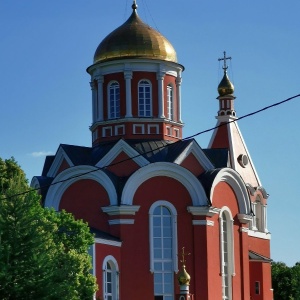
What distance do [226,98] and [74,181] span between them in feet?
45.6

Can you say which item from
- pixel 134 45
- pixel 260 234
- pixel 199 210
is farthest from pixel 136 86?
pixel 260 234

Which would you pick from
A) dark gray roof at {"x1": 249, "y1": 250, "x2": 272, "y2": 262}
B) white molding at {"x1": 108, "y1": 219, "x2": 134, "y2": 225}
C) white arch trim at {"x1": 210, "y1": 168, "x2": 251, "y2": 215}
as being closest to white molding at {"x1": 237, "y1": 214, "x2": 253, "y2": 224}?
white arch trim at {"x1": 210, "y1": 168, "x2": 251, "y2": 215}

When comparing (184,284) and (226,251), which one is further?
(226,251)

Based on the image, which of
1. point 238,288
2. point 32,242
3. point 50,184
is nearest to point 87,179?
point 50,184

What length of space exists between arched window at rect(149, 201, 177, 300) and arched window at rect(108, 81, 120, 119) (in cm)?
427

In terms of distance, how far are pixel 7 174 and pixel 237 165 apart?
1626 cm

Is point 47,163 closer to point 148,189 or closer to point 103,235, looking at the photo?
point 148,189

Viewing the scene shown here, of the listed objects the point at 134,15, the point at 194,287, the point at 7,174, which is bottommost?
the point at 194,287

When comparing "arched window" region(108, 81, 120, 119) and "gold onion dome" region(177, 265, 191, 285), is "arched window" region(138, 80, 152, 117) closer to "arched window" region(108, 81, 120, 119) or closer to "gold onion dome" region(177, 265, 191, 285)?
"arched window" region(108, 81, 120, 119)

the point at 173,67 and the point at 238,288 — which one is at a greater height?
the point at 173,67

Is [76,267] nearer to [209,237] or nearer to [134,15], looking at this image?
[209,237]

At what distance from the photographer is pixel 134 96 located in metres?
39.4

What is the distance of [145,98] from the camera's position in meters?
39.5

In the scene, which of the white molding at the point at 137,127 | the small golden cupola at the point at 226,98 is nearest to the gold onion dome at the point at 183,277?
the white molding at the point at 137,127
